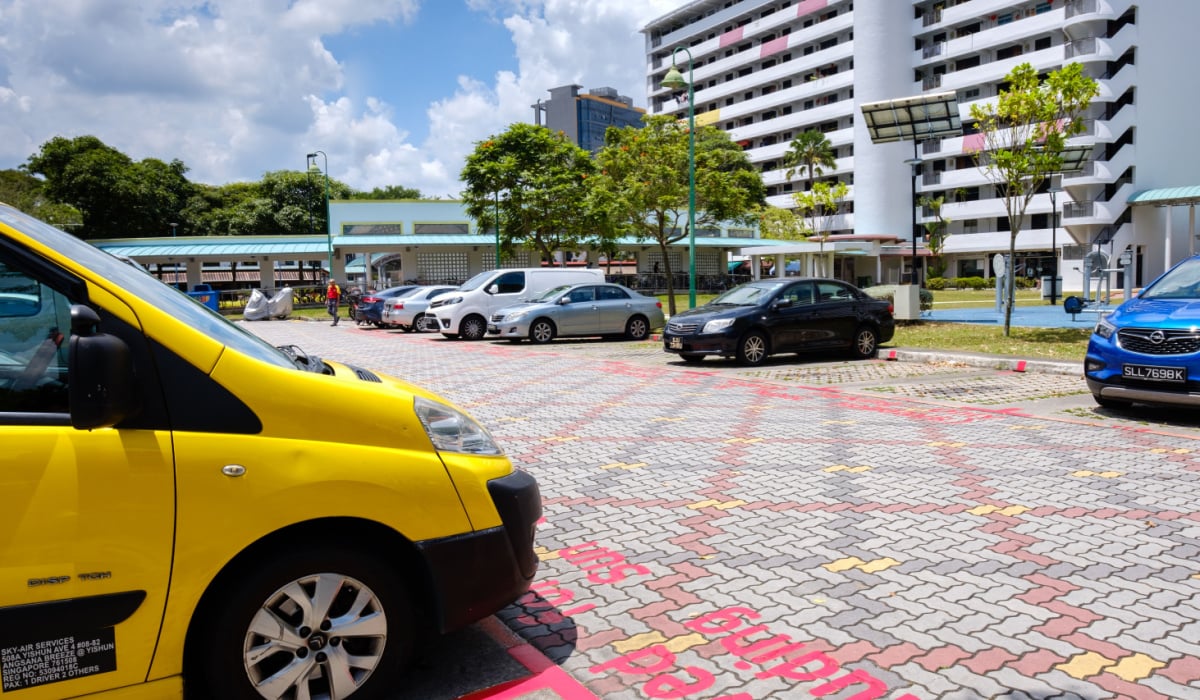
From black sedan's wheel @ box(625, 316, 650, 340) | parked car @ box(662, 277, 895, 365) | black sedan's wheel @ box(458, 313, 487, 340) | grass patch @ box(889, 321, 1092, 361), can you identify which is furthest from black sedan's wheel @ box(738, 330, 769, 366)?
black sedan's wheel @ box(458, 313, 487, 340)

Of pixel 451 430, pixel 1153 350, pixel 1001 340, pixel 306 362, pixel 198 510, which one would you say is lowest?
pixel 1001 340

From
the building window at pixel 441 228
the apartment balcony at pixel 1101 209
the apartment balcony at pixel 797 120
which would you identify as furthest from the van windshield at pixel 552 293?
the apartment balcony at pixel 797 120

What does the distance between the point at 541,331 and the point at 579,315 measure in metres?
1.06

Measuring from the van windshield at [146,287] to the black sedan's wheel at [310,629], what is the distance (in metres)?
0.77

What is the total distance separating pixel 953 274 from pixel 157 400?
68457 millimetres

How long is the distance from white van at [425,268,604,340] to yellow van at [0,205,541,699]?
19.4 metres

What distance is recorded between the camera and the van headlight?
3.08 metres

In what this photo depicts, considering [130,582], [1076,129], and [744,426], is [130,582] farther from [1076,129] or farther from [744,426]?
[1076,129]

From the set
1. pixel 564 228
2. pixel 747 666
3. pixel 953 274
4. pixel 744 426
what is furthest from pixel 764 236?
pixel 747 666

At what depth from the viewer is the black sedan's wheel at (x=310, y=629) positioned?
264 centimetres

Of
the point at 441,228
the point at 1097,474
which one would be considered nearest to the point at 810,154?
the point at 441,228

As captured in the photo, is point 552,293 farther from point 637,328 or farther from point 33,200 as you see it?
point 33,200

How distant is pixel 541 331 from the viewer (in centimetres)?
2034

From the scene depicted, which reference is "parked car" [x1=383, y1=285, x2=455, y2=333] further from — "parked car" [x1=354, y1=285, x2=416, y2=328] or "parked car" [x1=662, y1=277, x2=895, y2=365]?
"parked car" [x1=662, y1=277, x2=895, y2=365]
